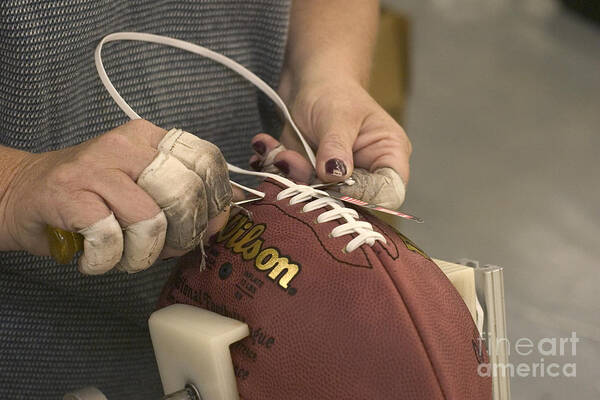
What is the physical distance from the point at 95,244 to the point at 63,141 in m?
0.28

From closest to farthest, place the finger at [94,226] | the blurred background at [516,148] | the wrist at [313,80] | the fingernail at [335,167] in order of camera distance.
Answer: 1. the finger at [94,226]
2. the fingernail at [335,167]
3. the wrist at [313,80]
4. the blurred background at [516,148]

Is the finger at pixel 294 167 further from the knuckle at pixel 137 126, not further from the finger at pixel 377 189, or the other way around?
the knuckle at pixel 137 126

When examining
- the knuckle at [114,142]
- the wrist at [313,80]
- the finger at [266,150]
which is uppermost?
the wrist at [313,80]

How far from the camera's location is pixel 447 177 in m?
2.21

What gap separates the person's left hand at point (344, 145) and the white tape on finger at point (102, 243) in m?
0.25

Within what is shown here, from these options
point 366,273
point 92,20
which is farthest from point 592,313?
point 92,20

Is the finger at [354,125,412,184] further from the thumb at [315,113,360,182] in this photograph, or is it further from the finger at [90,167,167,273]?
the finger at [90,167,167,273]

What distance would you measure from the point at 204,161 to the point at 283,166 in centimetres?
19

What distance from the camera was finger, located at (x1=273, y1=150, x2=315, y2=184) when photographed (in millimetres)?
826

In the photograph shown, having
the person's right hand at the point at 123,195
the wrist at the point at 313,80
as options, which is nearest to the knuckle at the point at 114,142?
the person's right hand at the point at 123,195

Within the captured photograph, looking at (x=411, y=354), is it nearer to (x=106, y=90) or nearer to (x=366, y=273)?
(x=366, y=273)

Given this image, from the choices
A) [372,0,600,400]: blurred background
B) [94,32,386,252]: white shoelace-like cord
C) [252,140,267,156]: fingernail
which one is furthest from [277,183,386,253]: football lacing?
[372,0,600,400]: blurred background

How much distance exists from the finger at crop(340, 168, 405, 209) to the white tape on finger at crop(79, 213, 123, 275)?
0.26 metres

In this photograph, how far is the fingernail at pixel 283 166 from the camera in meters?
0.83
